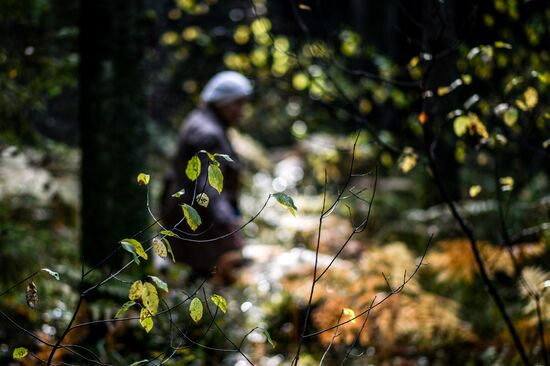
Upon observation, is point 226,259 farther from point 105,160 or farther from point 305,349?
point 105,160

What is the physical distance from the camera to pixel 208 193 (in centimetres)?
466

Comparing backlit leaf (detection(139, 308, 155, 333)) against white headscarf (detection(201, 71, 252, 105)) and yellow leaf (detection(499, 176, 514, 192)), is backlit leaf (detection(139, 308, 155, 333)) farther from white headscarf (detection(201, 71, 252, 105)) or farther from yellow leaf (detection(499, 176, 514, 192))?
white headscarf (detection(201, 71, 252, 105))

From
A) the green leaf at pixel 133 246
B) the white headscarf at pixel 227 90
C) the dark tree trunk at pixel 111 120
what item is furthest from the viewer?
the white headscarf at pixel 227 90

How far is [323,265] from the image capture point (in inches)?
169

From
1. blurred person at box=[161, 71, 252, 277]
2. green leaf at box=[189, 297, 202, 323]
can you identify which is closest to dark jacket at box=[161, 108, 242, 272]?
blurred person at box=[161, 71, 252, 277]

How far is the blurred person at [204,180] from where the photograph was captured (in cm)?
484

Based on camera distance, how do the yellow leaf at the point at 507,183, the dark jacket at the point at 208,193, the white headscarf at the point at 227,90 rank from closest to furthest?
1. the yellow leaf at the point at 507,183
2. the dark jacket at the point at 208,193
3. the white headscarf at the point at 227,90

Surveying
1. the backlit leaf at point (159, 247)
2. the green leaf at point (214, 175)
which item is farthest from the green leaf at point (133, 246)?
the green leaf at point (214, 175)

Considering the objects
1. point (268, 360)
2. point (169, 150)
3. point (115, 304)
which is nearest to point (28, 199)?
point (115, 304)

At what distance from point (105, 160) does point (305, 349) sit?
7.27 ft

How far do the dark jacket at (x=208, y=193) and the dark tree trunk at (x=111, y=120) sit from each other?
3.25 ft

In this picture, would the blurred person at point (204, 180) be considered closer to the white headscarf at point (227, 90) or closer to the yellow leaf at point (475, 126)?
the white headscarf at point (227, 90)

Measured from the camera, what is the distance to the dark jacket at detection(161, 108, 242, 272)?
15.8 feet

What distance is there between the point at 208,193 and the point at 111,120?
1.32 m
